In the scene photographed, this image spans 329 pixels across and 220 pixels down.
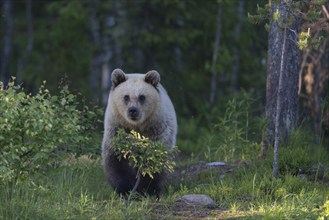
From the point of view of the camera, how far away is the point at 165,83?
13.6 m

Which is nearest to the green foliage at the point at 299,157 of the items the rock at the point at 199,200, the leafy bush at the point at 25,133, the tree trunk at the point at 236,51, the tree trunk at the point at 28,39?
the rock at the point at 199,200

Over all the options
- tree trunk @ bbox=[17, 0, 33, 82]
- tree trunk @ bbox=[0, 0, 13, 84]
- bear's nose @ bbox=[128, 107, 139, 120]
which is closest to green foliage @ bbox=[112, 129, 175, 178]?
bear's nose @ bbox=[128, 107, 139, 120]

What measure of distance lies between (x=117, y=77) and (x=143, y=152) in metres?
1.12

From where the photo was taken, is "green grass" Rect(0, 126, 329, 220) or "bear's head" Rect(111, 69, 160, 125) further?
"bear's head" Rect(111, 69, 160, 125)

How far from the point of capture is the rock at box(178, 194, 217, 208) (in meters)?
7.93

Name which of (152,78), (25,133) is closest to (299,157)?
(152,78)

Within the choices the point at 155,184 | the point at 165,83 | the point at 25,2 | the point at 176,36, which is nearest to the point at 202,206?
the point at 155,184

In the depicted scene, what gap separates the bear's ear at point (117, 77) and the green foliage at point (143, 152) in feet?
2.37

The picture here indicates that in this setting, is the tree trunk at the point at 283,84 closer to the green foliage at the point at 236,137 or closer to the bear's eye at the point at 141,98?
the green foliage at the point at 236,137

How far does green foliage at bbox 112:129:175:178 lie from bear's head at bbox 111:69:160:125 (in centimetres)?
32

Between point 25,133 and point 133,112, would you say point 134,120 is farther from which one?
point 25,133

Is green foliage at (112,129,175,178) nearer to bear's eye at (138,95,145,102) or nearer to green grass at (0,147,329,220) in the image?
green grass at (0,147,329,220)

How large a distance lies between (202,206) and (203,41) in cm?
984

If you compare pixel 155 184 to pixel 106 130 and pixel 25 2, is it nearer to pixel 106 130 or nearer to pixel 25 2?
pixel 106 130
